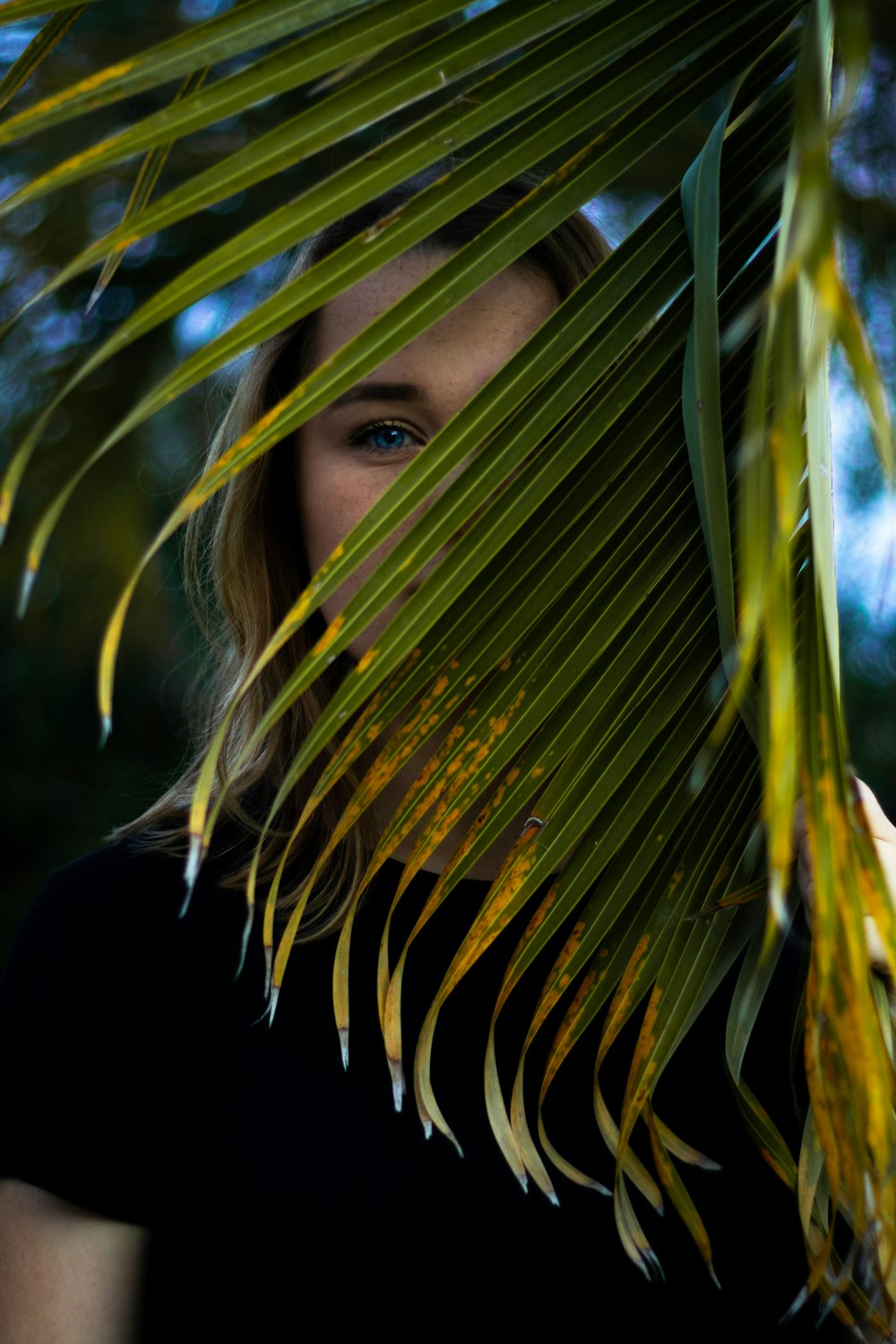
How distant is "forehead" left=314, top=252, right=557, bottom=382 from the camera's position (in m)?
0.98

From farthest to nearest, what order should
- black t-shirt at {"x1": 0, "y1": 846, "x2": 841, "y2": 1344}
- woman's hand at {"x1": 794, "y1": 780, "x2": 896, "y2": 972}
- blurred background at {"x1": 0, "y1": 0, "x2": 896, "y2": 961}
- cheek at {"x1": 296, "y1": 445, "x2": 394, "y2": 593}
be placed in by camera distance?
blurred background at {"x1": 0, "y1": 0, "x2": 896, "y2": 961}
cheek at {"x1": 296, "y1": 445, "x2": 394, "y2": 593}
black t-shirt at {"x1": 0, "y1": 846, "x2": 841, "y2": 1344}
woman's hand at {"x1": 794, "y1": 780, "x2": 896, "y2": 972}

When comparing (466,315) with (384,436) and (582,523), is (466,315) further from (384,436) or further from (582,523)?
(582,523)

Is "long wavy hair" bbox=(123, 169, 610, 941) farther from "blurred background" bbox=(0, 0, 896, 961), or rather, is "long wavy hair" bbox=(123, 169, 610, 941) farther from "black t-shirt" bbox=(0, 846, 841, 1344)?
"blurred background" bbox=(0, 0, 896, 961)

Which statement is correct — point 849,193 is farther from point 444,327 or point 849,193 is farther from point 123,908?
point 123,908

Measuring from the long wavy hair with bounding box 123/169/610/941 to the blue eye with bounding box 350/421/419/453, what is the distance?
0.46 feet

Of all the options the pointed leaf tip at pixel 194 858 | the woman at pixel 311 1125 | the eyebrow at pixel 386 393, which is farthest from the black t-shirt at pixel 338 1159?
the pointed leaf tip at pixel 194 858

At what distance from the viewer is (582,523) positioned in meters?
0.62

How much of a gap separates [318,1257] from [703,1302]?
1.05 ft

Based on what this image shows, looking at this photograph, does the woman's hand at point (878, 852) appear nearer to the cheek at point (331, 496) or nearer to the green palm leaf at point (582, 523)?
the green palm leaf at point (582, 523)

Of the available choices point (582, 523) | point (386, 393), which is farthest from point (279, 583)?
point (582, 523)

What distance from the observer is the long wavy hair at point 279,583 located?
1.13 metres

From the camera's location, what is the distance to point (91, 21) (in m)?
2.36

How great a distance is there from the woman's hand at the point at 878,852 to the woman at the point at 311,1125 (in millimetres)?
367

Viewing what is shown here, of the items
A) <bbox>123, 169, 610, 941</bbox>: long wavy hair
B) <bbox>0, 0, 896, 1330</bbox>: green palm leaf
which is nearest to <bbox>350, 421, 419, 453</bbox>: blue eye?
<bbox>123, 169, 610, 941</bbox>: long wavy hair
